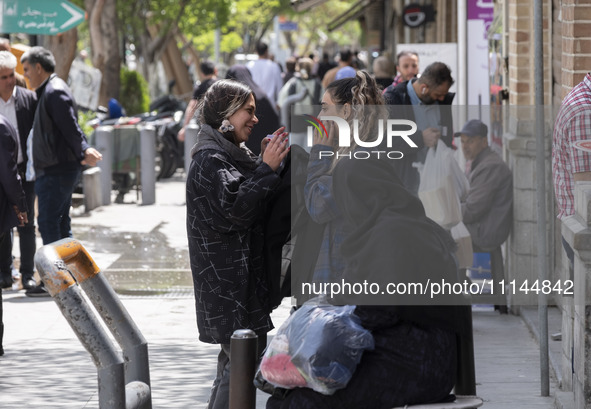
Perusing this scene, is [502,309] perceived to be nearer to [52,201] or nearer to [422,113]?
[422,113]

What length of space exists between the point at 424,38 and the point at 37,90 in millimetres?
15376

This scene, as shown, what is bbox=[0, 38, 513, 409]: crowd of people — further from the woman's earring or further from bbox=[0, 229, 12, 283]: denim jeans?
bbox=[0, 229, 12, 283]: denim jeans

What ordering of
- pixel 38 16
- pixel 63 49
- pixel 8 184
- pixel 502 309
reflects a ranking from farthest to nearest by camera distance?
pixel 63 49, pixel 38 16, pixel 502 309, pixel 8 184

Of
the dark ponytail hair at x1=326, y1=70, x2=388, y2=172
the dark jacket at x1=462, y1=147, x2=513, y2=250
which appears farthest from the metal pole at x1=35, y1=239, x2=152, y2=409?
the dark jacket at x1=462, y1=147, x2=513, y2=250

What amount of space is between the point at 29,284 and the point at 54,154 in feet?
3.54

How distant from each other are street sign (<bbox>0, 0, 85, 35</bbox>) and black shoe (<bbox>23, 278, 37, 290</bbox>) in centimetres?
320

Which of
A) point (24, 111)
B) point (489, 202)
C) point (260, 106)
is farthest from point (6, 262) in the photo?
point (489, 202)

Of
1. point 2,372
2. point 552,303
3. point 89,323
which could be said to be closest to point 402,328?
point 89,323

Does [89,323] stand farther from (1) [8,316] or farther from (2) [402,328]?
(1) [8,316]

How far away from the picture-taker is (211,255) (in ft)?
16.6

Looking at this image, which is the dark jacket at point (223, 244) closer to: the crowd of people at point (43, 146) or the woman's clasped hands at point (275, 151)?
the woman's clasped hands at point (275, 151)

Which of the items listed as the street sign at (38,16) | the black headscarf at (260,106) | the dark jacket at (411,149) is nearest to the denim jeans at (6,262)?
the black headscarf at (260,106)

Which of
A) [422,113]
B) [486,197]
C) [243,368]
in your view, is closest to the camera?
[243,368]

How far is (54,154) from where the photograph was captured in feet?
31.0
